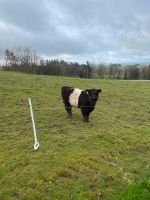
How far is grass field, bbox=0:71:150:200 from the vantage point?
6.63 m

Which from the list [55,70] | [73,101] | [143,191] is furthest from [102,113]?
[55,70]

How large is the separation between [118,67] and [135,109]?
7637 centimetres

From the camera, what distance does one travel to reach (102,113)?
15.3 m

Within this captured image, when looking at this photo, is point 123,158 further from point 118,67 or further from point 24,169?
point 118,67

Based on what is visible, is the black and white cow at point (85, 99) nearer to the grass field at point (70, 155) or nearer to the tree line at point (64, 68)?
the grass field at point (70, 155)

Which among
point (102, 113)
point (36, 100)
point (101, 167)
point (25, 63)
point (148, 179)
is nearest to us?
point (148, 179)

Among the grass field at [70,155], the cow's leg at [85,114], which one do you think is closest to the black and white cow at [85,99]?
the cow's leg at [85,114]

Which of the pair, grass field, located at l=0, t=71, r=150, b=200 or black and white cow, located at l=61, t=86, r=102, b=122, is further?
black and white cow, located at l=61, t=86, r=102, b=122

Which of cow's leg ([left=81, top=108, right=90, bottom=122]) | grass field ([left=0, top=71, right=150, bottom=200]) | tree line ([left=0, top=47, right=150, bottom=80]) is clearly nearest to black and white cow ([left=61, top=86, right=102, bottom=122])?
cow's leg ([left=81, top=108, right=90, bottom=122])

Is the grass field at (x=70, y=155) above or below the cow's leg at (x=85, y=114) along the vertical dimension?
below

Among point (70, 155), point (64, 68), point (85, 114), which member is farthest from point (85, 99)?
point (64, 68)

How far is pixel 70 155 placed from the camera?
8234 mm

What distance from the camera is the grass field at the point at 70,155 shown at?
21.7ft

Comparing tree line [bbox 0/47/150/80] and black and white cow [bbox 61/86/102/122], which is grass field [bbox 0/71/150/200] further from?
tree line [bbox 0/47/150/80]
